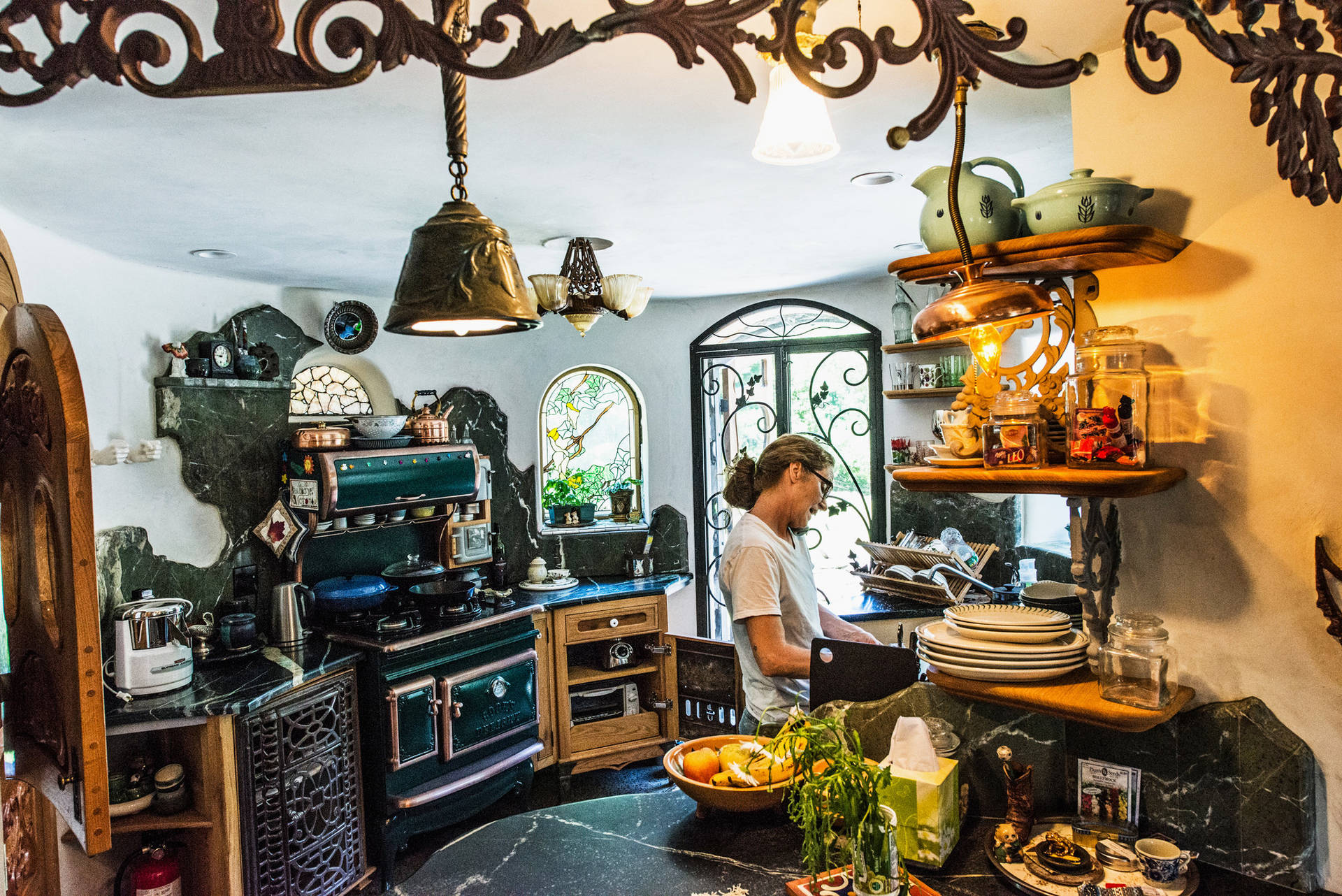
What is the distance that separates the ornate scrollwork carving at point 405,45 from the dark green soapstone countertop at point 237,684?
2.57 metres

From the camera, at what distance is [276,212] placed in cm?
288

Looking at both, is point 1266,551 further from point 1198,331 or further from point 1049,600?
point 1049,600

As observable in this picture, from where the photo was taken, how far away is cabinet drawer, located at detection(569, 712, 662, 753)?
4484 millimetres

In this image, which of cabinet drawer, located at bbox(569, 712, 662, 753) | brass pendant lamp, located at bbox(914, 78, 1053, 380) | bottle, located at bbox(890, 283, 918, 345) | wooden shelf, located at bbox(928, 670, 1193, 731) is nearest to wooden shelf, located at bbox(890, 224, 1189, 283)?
brass pendant lamp, located at bbox(914, 78, 1053, 380)

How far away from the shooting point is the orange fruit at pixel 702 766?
1730mm

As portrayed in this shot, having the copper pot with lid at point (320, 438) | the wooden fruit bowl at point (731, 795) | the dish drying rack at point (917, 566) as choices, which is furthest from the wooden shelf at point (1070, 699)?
the copper pot with lid at point (320, 438)

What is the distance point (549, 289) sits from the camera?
10.4 ft

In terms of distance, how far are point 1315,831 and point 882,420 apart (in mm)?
3515

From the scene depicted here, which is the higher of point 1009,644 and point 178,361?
point 178,361

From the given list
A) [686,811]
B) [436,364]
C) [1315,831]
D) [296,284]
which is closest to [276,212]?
[296,284]

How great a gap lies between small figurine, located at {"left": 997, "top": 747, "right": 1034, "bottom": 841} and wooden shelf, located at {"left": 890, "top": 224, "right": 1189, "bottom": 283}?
3.03 ft

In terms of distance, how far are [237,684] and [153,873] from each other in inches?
26.2

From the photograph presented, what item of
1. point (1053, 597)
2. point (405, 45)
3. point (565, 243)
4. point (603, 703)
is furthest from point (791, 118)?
point (603, 703)

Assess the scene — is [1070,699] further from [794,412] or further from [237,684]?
[794,412]
